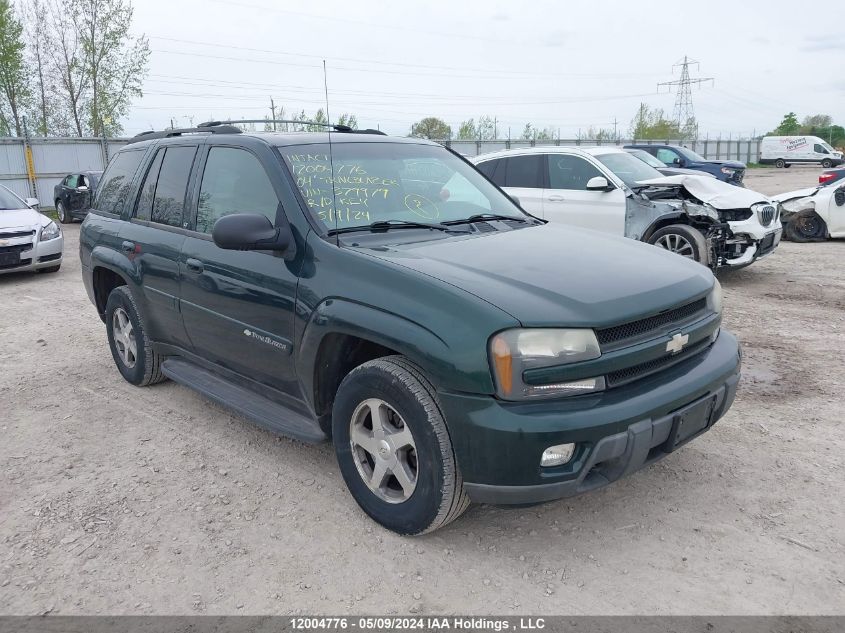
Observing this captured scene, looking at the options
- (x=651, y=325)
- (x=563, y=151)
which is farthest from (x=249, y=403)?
(x=563, y=151)

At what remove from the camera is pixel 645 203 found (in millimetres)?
8594

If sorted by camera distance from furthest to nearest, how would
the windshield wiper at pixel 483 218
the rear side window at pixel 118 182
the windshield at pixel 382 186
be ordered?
the rear side window at pixel 118 182
the windshield wiper at pixel 483 218
the windshield at pixel 382 186

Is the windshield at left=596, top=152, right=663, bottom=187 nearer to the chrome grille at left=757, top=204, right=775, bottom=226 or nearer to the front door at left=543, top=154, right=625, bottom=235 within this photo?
the front door at left=543, top=154, right=625, bottom=235

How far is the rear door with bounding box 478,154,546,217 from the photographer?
9469mm

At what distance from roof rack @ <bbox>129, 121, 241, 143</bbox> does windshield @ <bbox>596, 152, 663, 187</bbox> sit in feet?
19.6

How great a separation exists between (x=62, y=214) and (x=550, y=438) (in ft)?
65.3

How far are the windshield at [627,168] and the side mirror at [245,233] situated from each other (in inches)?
263

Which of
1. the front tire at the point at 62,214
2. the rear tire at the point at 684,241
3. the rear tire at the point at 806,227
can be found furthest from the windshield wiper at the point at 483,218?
the front tire at the point at 62,214

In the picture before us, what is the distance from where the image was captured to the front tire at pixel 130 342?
16.0 ft

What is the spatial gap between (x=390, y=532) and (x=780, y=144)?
51763 millimetres

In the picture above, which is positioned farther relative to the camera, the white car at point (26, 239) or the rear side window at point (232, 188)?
the white car at point (26, 239)

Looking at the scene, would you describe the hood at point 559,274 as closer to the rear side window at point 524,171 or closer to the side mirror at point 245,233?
the side mirror at point 245,233

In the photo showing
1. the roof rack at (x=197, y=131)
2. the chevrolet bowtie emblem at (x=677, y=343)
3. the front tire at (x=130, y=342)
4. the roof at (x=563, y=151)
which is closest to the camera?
the chevrolet bowtie emblem at (x=677, y=343)

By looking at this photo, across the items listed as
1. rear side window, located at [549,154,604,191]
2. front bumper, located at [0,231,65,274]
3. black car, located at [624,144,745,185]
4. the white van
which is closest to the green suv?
rear side window, located at [549,154,604,191]
